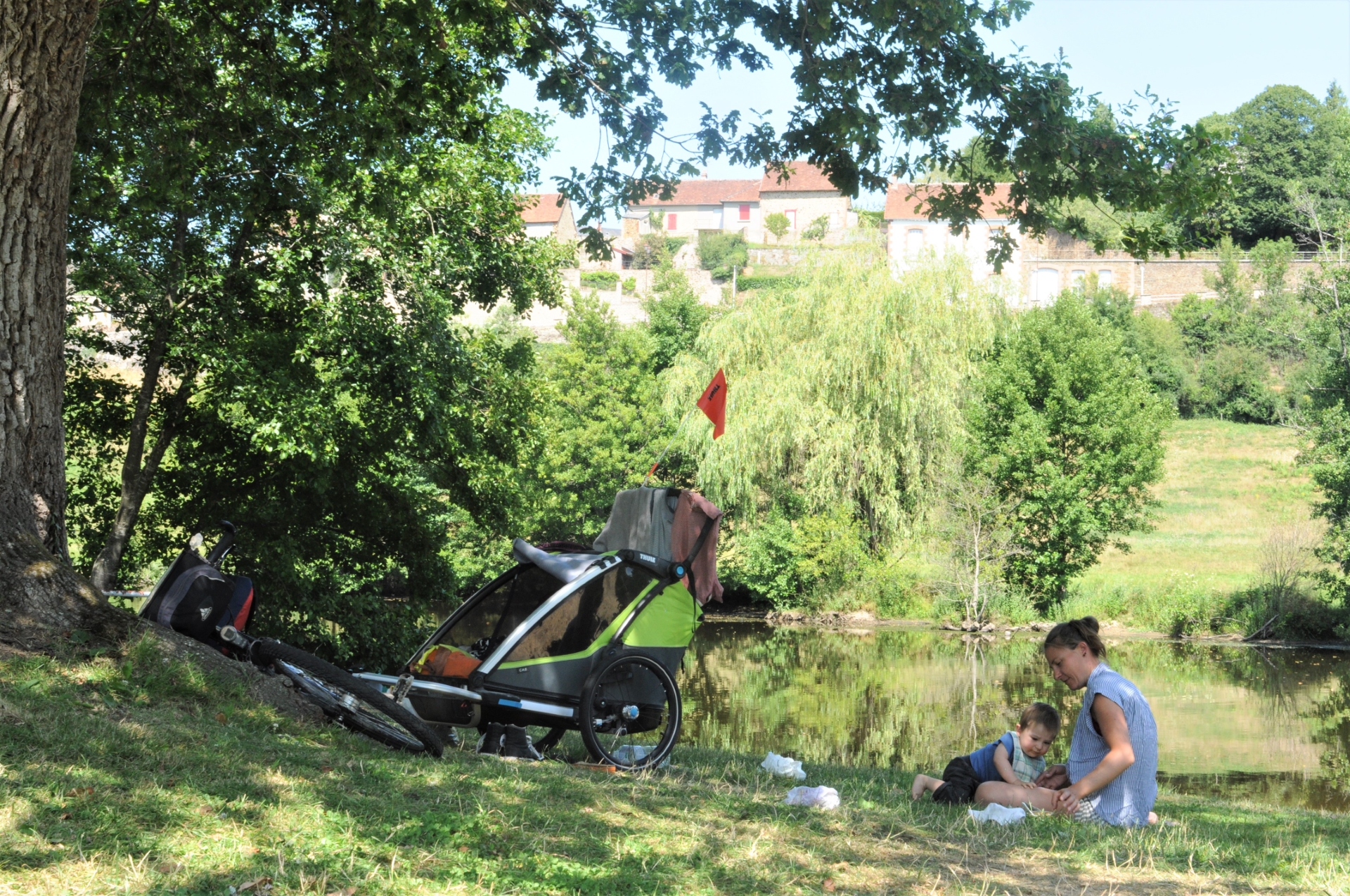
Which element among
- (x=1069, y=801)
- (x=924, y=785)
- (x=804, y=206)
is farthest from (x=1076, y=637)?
(x=804, y=206)

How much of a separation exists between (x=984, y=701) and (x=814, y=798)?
53.9 feet

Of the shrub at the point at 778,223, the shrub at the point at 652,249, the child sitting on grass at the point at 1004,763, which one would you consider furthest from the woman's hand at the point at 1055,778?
the shrub at the point at 778,223

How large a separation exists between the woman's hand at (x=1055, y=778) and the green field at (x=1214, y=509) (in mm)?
27110

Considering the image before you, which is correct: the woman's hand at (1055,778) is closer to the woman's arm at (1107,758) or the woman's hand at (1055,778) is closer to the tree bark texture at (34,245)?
the woman's arm at (1107,758)

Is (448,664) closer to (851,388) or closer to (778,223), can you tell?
(851,388)

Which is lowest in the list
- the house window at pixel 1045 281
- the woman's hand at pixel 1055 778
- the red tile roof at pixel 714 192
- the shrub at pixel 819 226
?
Result: the woman's hand at pixel 1055 778

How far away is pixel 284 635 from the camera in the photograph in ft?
53.7

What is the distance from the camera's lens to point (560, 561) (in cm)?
688

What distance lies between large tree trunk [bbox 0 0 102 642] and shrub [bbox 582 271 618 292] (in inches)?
2795

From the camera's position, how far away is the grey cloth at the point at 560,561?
6.80 meters

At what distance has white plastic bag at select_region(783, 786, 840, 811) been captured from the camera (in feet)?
16.8

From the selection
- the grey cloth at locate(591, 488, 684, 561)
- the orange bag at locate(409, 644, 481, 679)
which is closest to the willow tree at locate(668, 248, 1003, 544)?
the grey cloth at locate(591, 488, 684, 561)

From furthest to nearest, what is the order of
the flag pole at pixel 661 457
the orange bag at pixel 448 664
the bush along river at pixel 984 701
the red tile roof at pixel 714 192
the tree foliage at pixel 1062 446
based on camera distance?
the red tile roof at pixel 714 192, the tree foliage at pixel 1062 446, the bush along river at pixel 984 701, the flag pole at pixel 661 457, the orange bag at pixel 448 664

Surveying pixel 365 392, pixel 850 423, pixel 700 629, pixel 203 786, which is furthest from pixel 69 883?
pixel 700 629
